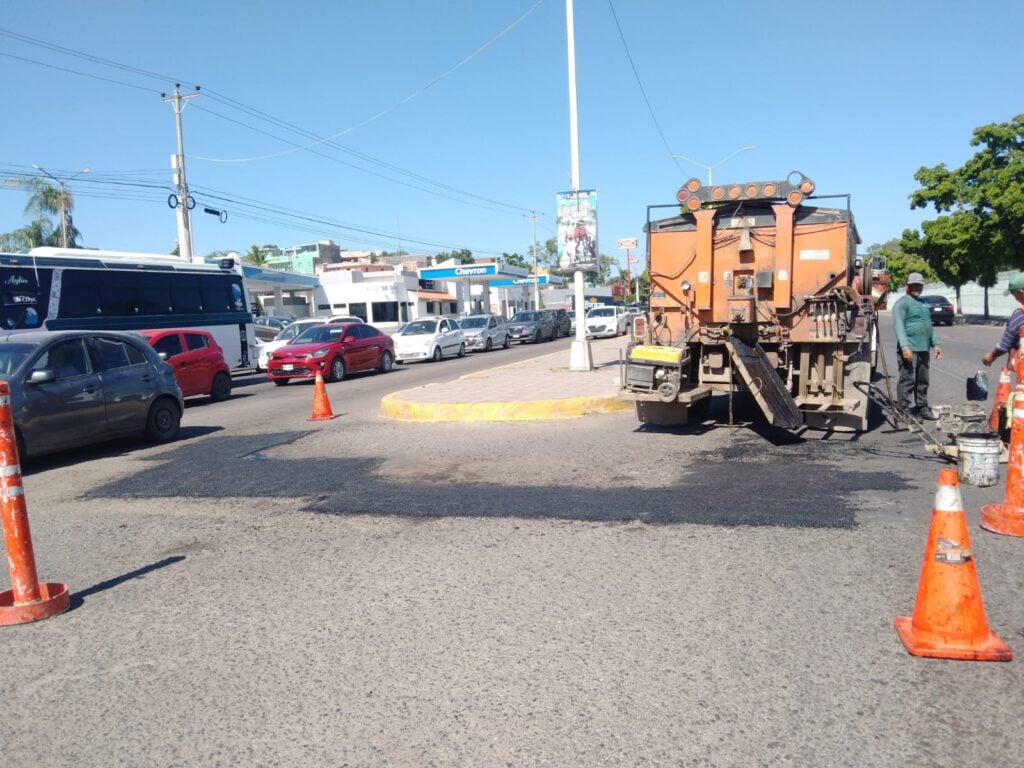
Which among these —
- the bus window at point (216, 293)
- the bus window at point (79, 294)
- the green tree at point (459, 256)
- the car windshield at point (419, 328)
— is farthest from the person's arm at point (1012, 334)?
the green tree at point (459, 256)

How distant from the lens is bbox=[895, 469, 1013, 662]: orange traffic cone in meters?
3.74

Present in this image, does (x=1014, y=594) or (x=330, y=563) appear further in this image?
(x=330, y=563)

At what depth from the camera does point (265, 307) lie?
69.0 m

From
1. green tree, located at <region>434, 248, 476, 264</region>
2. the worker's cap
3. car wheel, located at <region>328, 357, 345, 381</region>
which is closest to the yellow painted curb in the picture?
the worker's cap

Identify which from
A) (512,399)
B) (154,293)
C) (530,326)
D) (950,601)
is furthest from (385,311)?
(950,601)

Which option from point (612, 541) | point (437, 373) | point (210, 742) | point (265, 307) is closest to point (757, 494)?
point (612, 541)

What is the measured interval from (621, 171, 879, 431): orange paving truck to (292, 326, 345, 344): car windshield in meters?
13.1

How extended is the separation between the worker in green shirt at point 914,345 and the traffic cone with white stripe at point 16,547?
9296mm

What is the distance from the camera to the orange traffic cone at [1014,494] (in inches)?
215

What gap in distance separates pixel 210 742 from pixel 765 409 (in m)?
7.07

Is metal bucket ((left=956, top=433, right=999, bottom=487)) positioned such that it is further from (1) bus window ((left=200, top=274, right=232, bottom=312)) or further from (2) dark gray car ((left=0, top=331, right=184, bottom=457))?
(1) bus window ((left=200, top=274, right=232, bottom=312))

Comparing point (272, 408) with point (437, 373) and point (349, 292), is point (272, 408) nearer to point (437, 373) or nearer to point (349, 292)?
point (437, 373)

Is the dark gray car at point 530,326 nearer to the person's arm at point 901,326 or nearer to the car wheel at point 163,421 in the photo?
the car wheel at point 163,421

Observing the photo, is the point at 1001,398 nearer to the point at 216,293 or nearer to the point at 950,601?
the point at 950,601
